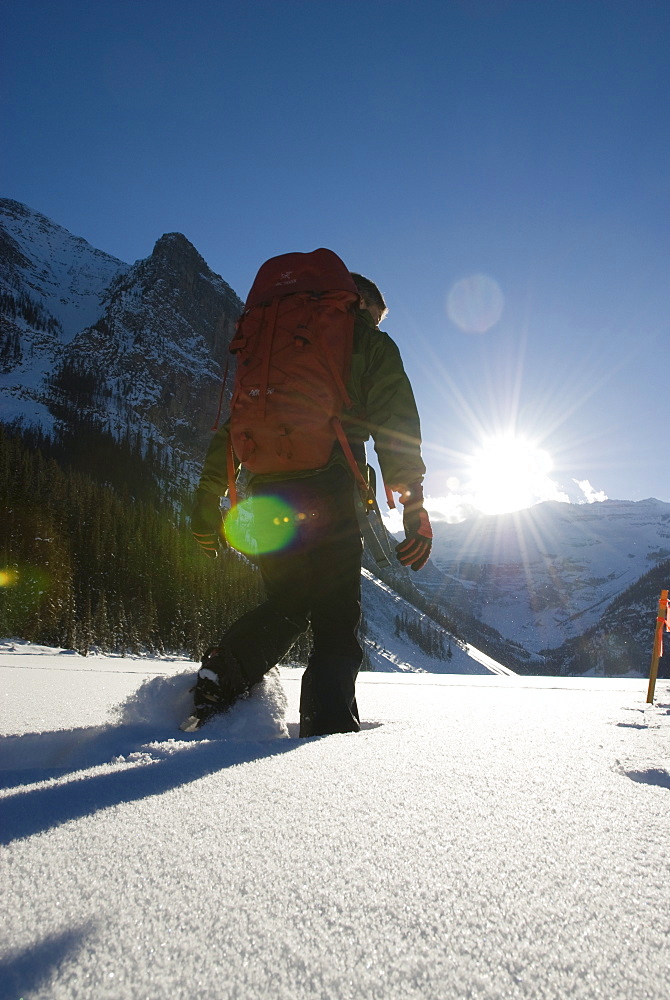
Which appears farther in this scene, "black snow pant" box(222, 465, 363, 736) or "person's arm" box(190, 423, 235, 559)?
"person's arm" box(190, 423, 235, 559)

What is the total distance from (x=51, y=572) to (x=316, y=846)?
33514 millimetres

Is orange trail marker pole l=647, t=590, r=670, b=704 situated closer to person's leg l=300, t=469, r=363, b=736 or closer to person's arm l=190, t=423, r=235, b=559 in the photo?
person's leg l=300, t=469, r=363, b=736

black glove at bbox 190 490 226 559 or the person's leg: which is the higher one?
black glove at bbox 190 490 226 559

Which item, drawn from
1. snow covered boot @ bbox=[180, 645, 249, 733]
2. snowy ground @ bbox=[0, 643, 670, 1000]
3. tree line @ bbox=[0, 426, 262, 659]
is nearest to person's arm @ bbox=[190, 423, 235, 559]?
snow covered boot @ bbox=[180, 645, 249, 733]

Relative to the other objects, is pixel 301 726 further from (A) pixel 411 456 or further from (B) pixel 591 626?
(B) pixel 591 626

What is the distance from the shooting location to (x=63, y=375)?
109 metres

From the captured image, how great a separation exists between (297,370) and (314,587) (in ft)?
2.60

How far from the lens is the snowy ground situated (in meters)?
0.38

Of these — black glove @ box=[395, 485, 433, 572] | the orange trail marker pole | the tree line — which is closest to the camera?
black glove @ box=[395, 485, 433, 572]

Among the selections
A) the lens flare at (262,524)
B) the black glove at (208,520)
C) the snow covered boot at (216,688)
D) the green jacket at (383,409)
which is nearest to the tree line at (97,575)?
the black glove at (208,520)

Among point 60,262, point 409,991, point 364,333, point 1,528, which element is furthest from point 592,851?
point 60,262

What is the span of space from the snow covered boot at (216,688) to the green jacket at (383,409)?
70cm

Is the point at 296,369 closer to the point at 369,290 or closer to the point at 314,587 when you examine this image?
the point at 369,290

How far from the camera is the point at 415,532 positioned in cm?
185
